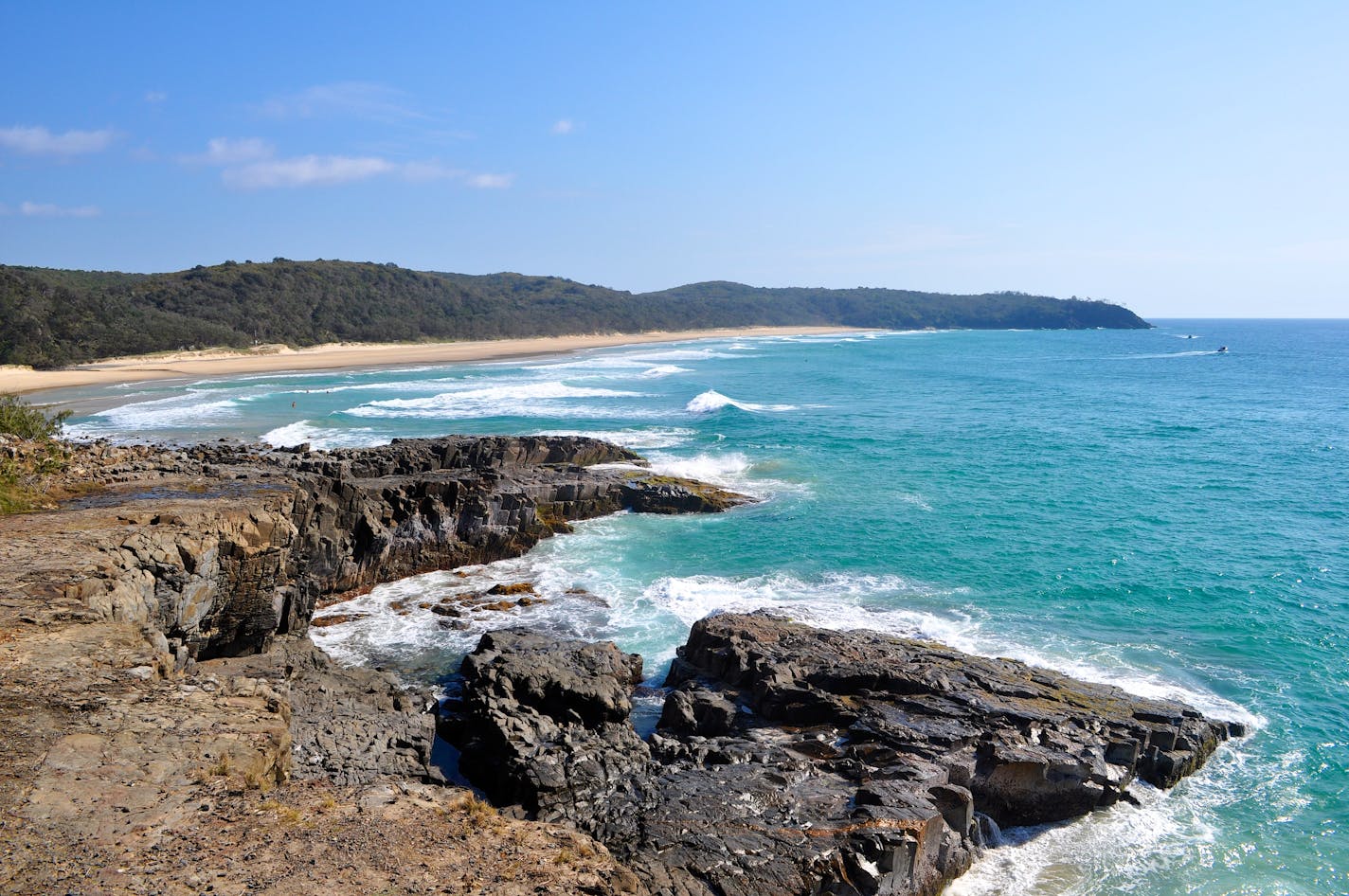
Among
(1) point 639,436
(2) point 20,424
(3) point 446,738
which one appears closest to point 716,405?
(1) point 639,436

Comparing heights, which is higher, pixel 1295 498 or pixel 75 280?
pixel 75 280

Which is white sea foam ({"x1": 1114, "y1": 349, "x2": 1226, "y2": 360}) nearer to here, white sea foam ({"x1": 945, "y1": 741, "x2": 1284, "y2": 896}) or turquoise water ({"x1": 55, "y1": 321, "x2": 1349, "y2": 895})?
turquoise water ({"x1": 55, "y1": 321, "x2": 1349, "y2": 895})

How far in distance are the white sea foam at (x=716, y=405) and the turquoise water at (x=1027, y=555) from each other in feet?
1.17

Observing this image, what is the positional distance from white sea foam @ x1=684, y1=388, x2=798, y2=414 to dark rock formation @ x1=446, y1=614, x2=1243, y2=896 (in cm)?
3186

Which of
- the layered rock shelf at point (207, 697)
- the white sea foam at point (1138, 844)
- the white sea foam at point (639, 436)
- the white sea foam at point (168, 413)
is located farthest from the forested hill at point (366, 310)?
the white sea foam at point (1138, 844)

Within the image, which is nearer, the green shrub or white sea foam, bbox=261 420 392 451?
the green shrub

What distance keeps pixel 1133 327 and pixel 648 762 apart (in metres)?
199

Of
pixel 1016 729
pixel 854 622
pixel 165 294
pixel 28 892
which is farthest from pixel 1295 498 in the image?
pixel 165 294

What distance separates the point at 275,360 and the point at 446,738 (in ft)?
225

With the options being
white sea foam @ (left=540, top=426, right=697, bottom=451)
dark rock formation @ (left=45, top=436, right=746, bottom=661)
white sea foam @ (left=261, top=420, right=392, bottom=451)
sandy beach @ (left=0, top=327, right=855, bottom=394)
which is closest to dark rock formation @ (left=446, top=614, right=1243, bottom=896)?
dark rock formation @ (left=45, top=436, right=746, bottom=661)

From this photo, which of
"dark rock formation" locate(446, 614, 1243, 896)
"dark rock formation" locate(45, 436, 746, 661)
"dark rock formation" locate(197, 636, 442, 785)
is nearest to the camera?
"dark rock formation" locate(446, 614, 1243, 896)

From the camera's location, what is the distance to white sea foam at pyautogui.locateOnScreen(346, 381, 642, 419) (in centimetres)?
4334

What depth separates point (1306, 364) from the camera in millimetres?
82875

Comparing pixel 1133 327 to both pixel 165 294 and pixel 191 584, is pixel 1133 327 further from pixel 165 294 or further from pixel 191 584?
pixel 191 584
